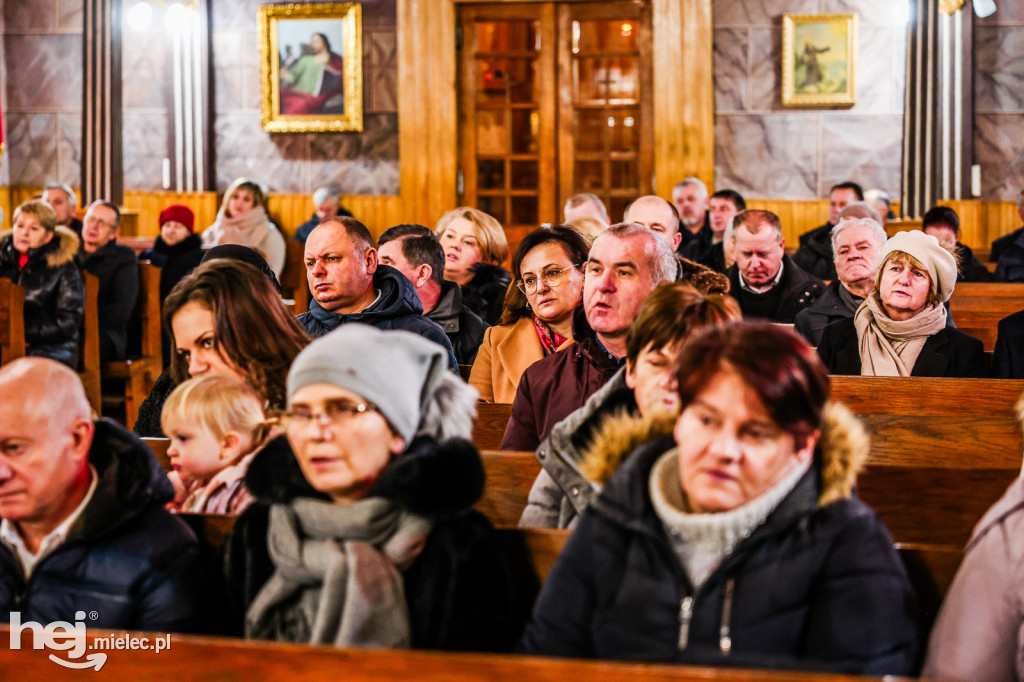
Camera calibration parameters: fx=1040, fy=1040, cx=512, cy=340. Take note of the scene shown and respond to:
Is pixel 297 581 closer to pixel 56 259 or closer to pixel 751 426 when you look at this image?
pixel 751 426

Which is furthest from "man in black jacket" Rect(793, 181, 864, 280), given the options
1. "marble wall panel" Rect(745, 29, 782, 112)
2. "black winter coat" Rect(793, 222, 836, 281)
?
"marble wall panel" Rect(745, 29, 782, 112)

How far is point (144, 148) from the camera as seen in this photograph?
30.1ft

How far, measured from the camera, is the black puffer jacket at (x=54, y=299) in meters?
5.38

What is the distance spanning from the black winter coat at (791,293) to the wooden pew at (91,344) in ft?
10.9

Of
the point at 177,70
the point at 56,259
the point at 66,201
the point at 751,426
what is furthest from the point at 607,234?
the point at 177,70

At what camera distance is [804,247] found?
260 inches

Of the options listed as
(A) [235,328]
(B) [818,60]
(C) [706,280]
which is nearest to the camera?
(A) [235,328]

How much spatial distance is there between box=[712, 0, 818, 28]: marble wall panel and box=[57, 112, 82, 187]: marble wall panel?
564 centimetres

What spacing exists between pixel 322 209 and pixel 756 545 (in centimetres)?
742

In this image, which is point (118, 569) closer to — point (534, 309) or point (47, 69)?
point (534, 309)

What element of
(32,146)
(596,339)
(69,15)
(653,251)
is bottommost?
(596,339)

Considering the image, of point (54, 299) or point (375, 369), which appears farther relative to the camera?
point (54, 299)

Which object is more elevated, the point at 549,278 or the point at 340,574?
the point at 549,278

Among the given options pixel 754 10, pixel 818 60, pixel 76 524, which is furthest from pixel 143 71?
pixel 76 524
